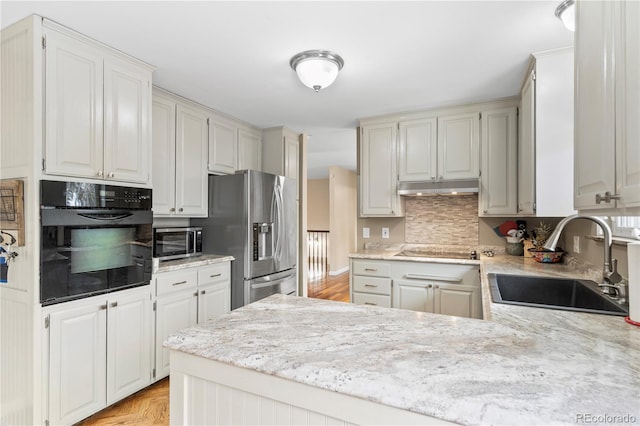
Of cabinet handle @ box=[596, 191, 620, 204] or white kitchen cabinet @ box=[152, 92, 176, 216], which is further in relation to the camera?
white kitchen cabinet @ box=[152, 92, 176, 216]

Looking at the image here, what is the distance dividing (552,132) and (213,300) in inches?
115

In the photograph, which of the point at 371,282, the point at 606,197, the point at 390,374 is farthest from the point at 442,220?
the point at 390,374

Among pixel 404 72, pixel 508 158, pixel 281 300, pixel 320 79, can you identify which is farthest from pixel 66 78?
pixel 508 158

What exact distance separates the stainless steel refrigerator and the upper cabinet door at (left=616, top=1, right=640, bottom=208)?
2595 mm

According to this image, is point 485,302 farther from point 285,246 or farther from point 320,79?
point 285,246

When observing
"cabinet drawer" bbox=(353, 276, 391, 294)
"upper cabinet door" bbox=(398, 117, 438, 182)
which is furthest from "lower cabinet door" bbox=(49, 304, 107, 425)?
"upper cabinet door" bbox=(398, 117, 438, 182)

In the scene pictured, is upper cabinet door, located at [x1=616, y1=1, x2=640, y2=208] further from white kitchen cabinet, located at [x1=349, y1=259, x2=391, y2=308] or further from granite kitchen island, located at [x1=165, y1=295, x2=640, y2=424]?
white kitchen cabinet, located at [x1=349, y1=259, x2=391, y2=308]

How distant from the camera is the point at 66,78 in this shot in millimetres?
1810

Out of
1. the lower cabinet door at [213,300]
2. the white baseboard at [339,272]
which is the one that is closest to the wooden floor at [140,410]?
the lower cabinet door at [213,300]

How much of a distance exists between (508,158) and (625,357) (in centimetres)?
247

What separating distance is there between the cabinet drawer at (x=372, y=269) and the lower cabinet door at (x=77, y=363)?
2.09m

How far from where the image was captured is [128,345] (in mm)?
2113

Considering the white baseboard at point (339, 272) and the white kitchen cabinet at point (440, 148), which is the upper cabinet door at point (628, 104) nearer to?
the white kitchen cabinet at point (440, 148)

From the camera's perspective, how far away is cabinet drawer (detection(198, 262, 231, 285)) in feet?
9.02
